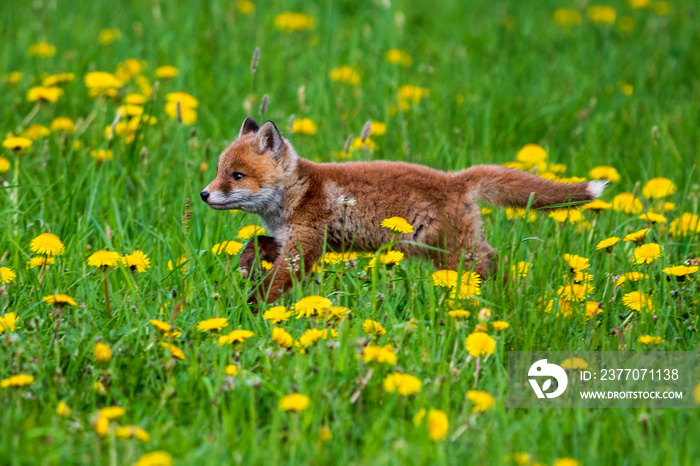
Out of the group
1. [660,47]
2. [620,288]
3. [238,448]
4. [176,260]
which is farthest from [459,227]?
[660,47]

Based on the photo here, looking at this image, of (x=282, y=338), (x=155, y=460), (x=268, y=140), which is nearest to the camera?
(x=155, y=460)

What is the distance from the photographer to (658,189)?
5.39 metres

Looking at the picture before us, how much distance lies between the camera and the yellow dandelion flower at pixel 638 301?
3.85 meters

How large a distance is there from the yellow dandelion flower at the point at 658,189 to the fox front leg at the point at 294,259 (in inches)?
93.9

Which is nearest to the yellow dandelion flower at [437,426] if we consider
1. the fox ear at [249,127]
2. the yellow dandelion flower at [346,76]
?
the fox ear at [249,127]

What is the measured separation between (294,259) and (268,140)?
2.69 feet

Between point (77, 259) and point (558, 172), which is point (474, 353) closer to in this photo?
point (77, 259)

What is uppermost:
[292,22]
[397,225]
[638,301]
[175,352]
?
[292,22]

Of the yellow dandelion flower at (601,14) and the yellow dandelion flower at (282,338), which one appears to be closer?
the yellow dandelion flower at (282,338)

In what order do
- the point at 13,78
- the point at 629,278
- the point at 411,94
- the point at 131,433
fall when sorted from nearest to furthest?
the point at 131,433, the point at 629,278, the point at 13,78, the point at 411,94

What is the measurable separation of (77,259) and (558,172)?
3.38 meters

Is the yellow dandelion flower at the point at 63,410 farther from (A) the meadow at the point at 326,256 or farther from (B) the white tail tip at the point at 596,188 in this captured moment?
(B) the white tail tip at the point at 596,188

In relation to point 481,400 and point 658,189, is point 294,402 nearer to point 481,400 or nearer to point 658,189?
point 481,400

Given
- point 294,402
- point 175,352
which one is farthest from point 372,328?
point 175,352
